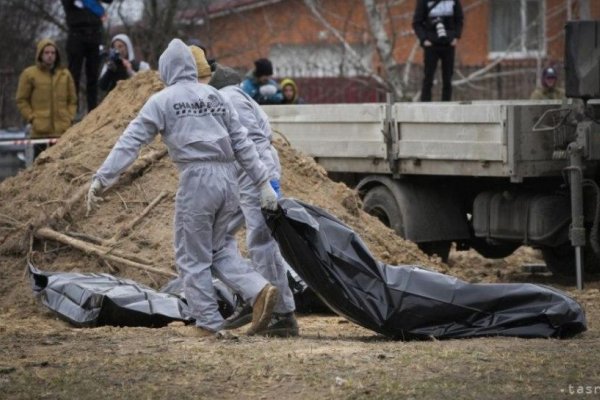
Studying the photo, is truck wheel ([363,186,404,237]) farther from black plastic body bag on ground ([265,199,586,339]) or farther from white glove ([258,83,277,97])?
black plastic body bag on ground ([265,199,586,339])

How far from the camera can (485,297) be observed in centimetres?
893

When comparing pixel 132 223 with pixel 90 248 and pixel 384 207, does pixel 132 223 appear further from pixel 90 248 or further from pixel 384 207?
pixel 384 207

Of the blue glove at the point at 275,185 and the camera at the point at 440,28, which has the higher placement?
the camera at the point at 440,28

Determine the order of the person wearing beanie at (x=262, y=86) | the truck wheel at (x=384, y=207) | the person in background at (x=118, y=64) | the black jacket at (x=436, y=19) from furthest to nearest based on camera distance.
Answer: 1. the person wearing beanie at (x=262, y=86)
2. the black jacket at (x=436, y=19)
3. the person in background at (x=118, y=64)
4. the truck wheel at (x=384, y=207)

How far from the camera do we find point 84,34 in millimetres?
16688

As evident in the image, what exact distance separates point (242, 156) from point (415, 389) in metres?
2.49

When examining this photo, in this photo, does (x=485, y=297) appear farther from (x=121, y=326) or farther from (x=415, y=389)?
(x=121, y=326)

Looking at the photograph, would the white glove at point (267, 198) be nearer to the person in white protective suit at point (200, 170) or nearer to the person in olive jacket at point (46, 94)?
the person in white protective suit at point (200, 170)

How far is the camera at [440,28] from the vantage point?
16.3m

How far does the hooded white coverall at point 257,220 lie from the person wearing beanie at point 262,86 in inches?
301

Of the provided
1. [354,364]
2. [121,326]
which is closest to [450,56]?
[121,326]

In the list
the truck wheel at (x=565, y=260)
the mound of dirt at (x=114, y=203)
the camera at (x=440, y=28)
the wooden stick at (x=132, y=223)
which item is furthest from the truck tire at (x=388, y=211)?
the wooden stick at (x=132, y=223)

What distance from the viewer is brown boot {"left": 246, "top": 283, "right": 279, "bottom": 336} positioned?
901 centimetres

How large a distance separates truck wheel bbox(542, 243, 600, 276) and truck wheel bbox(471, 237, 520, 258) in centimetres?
39
